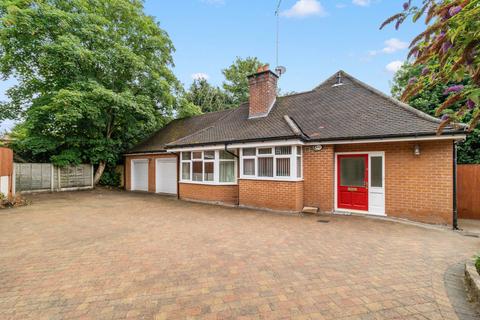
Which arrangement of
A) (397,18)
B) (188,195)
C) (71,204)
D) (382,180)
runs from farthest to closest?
1. (188,195)
2. (71,204)
3. (382,180)
4. (397,18)

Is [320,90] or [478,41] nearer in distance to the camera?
[478,41]

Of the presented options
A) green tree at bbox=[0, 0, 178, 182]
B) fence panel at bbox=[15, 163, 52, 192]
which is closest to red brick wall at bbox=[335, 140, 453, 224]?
green tree at bbox=[0, 0, 178, 182]

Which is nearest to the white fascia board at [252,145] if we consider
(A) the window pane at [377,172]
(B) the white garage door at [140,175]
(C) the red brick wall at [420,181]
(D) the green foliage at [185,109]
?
(A) the window pane at [377,172]

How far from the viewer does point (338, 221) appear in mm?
7285

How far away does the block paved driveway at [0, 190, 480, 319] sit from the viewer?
112 inches

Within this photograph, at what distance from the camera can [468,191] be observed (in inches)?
319

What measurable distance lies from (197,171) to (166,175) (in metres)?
4.11

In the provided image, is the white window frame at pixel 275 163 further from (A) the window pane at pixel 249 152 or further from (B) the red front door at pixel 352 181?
(B) the red front door at pixel 352 181

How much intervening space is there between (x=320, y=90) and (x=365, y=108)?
309 centimetres

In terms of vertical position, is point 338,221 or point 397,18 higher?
point 397,18

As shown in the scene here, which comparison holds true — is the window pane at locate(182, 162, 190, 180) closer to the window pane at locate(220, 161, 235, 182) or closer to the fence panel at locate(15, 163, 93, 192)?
the window pane at locate(220, 161, 235, 182)

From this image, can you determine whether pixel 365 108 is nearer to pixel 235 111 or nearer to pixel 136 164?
pixel 235 111

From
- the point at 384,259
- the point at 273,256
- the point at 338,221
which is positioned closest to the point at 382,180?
the point at 338,221

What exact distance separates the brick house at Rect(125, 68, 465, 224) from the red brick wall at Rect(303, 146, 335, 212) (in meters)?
0.03
